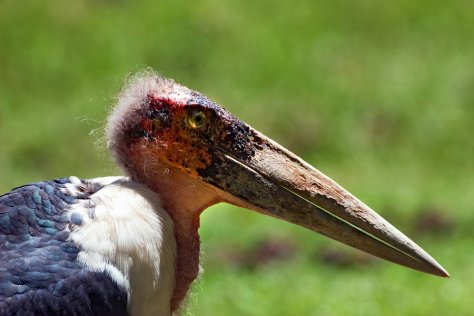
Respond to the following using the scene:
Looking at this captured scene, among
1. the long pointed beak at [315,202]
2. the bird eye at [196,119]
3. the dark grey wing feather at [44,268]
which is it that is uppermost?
the bird eye at [196,119]

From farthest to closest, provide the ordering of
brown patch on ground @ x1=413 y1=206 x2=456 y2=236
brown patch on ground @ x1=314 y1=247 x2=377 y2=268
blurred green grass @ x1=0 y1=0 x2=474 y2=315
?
blurred green grass @ x1=0 y1=0 x2=474 y2=315 < brown patch on ground @ x1=413 y1=206 x2=456 y2=236 < brown patch on ground @ x1=314 y1=247 x2=377 y2=268

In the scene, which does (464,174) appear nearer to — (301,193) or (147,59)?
(147,59)

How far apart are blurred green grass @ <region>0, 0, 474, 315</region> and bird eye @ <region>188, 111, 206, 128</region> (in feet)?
11.3

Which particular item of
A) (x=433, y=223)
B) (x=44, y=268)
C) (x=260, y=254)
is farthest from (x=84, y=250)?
(x=433, y=223)

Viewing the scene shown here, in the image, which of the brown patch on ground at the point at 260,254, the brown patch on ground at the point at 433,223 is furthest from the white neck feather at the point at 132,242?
the brown patch on ground at the point at 433,223

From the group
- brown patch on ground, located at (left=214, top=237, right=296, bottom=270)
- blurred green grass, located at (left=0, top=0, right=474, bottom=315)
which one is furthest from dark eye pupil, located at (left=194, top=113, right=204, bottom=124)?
brown patch on ground, located at (left=214, top=237, right=296, bottom=270)

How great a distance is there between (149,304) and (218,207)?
4.74 meters

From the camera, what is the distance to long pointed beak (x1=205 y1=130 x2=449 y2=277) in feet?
14.5

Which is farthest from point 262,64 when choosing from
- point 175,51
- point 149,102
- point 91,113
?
point 149,102

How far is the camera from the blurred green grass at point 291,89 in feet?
28.3

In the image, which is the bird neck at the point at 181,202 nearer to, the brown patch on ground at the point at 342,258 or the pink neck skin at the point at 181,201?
the pink neck skin at the point at 181,201

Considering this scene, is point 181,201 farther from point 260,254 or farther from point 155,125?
point 260,254

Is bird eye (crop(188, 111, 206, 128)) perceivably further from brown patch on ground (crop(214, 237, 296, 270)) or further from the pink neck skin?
brown patch on ground (crop(214, 237, 296, 270))

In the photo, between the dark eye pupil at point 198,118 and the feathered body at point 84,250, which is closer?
the feathered body at point 84,250
